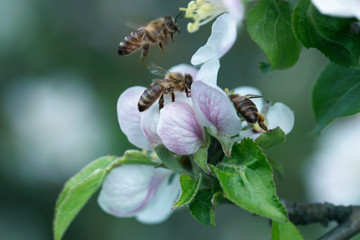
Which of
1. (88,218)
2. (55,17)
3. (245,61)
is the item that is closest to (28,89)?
(55,17)

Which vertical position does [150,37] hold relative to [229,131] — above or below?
above

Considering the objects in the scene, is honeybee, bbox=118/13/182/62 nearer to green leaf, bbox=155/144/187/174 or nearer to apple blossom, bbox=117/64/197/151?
apple blossom, bbox=117/64/197/151

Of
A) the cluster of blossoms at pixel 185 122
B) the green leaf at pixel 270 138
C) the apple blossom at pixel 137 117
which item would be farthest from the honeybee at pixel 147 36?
the green leaf at pixel 270 138

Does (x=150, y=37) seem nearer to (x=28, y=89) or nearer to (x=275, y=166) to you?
(x=275, y=166)

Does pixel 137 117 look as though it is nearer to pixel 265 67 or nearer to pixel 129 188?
pixel 129 188

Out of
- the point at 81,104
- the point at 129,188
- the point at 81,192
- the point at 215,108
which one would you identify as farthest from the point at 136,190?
the point at 81,104

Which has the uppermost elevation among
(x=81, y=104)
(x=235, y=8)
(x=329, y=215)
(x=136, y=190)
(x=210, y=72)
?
(x=235, y=8)
